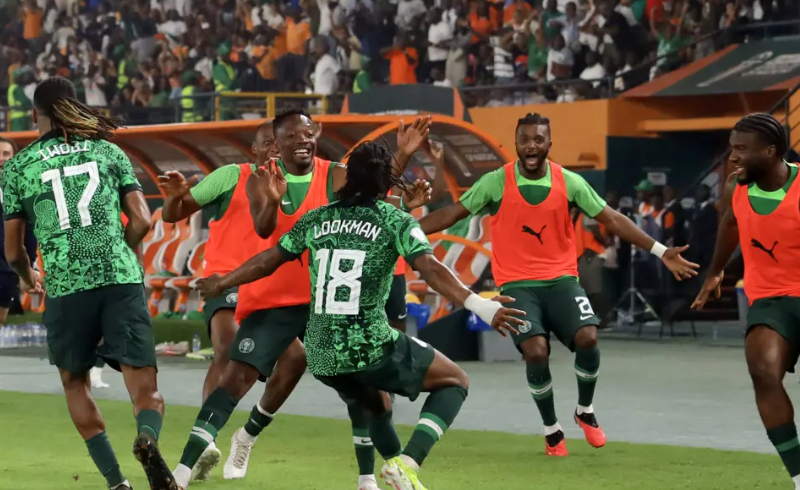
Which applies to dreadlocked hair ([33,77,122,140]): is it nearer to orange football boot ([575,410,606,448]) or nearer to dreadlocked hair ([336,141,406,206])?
dreadlocked hair ([336,141,406,206])

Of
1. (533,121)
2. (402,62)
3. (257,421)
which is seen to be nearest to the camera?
(257,421)

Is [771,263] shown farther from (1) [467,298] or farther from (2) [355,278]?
(2) [355,278]

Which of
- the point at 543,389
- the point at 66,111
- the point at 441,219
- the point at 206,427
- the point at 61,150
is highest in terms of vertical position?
the point at 66,111

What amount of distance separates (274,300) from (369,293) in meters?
1.43

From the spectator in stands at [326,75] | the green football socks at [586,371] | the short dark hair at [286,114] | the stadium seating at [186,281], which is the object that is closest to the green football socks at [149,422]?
the short dark hair at [286,114]

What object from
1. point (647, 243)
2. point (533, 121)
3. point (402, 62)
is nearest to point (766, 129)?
point (647, 243)

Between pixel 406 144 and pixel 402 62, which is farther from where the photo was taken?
pixel 402 62

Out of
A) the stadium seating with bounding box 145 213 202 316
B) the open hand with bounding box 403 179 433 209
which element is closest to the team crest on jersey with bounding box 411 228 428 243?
the open hand with bounding box 403 179 433 209

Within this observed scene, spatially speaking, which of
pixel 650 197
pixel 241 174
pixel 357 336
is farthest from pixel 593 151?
pixel 357 336

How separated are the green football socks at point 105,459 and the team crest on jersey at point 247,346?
1.04 metres

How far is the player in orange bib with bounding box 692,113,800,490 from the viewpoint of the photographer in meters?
7.48

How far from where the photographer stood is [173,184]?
773cm

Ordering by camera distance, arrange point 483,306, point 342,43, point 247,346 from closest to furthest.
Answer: point 483,306
point 247,346
point 342,43

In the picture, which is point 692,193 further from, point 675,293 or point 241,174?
point 241,174
